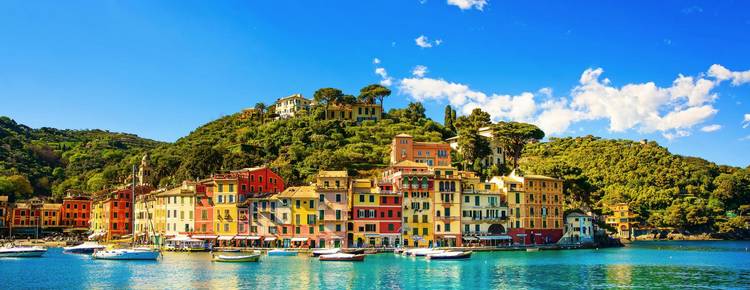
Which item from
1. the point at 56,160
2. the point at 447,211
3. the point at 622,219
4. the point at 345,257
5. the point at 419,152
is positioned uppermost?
the point at 56,160

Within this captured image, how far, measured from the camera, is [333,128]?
378 feet

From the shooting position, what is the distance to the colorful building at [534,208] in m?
80.3

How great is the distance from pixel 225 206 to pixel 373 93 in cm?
5532

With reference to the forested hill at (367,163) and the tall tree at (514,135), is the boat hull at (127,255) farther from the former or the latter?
the tall tree at (514,135)

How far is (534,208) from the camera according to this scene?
8125 cm

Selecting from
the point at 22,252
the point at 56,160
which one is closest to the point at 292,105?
the point at 56,160

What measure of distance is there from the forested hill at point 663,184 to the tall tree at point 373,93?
27652 mm

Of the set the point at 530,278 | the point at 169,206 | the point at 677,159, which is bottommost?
the point at 530,278

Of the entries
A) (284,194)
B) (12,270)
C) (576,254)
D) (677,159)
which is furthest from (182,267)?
(677,159)

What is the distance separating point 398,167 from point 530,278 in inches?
1424

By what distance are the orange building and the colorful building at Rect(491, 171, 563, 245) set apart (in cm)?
1487

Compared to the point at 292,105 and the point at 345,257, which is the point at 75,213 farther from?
the point at 345,257

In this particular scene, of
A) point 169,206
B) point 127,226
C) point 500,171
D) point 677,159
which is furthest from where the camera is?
point 677,159

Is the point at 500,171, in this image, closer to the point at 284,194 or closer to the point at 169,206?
the point at 284,194
